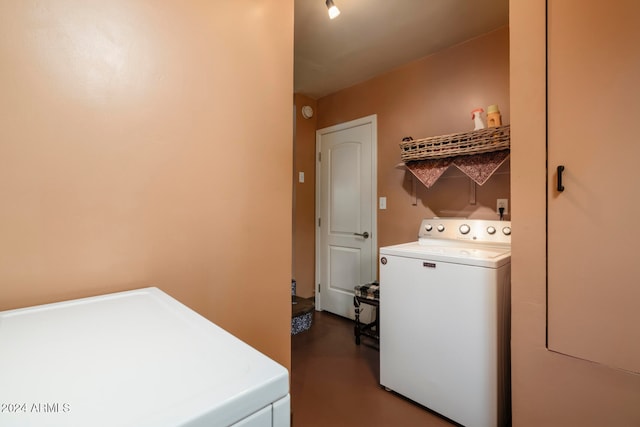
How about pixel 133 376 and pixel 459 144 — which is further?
pixel 459 144

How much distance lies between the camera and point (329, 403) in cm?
180

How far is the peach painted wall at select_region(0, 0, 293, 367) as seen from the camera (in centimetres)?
75

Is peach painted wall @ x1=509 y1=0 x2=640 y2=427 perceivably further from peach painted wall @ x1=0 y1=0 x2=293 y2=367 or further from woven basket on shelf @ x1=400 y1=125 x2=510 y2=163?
peach painted wall @ x1=0 y1=0 x2=293 y2=367

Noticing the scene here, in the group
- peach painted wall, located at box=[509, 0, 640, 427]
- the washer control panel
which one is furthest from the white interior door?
peach painted wall, located at box=[509, 0, 640, 427]

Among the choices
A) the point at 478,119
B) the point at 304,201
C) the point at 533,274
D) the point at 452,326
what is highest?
the point at 478,119

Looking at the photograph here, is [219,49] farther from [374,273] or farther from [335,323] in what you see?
[335,323]

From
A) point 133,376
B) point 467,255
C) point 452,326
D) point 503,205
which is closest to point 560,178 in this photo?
point 467,255

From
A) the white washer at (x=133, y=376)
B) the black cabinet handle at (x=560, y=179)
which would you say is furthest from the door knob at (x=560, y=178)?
the white washer at (x=133, y=376)

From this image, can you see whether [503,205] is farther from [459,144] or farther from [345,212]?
[345,212]

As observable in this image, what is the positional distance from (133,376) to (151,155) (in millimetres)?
711

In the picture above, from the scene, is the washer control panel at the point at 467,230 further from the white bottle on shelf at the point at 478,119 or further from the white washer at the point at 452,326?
the white bottle on shelf at the point at 478,119

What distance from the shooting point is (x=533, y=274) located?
1.23 metres

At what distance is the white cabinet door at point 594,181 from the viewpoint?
1.02m

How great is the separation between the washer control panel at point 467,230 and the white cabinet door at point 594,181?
77 cm
